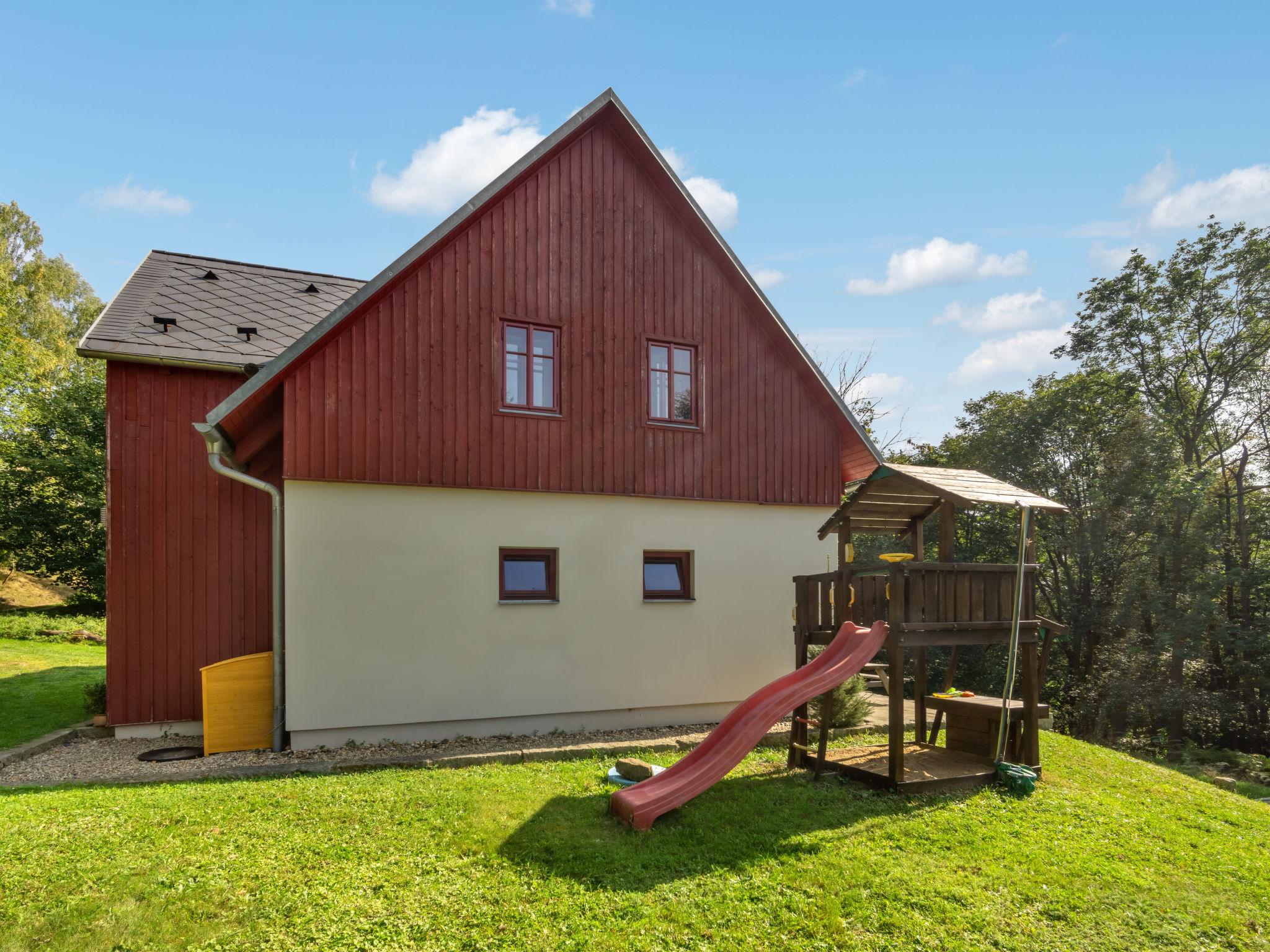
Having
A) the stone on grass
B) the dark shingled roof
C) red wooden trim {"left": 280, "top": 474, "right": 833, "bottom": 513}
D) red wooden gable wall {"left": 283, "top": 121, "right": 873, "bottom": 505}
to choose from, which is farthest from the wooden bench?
the dark shingled roof

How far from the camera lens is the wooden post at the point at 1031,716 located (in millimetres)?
7727

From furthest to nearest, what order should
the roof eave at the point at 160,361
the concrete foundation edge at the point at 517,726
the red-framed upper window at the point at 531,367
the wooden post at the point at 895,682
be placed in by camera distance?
the red-framed upper window at the point at 531,367 → the roof eave at the point at 160,361 → the concrete foundation edge at the point at 517,726 → the wooden post at the point at 895,682

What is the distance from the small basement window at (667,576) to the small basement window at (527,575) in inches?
52.2

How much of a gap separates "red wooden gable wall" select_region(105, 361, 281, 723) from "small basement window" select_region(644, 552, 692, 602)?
16.1 ft

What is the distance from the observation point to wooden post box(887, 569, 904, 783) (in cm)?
714

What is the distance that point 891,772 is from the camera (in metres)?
7.11

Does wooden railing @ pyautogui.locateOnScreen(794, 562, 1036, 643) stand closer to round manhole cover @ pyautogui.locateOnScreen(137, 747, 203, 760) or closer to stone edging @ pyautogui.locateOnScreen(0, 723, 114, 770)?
round manhole cover @ pyautogui.locateOnScreen(137, 747, 203, 760)

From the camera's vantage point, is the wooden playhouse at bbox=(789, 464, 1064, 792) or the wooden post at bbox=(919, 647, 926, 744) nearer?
the wooden playhouse at bbox=(789, 464, 1064, 792)

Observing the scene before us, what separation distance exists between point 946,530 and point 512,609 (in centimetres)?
505

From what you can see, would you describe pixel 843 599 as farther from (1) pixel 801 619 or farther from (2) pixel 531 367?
(2) pixel 531 367

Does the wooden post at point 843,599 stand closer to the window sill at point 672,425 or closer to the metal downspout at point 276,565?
the window sill at point 672,425

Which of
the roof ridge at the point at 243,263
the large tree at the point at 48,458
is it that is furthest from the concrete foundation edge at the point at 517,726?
the large tree at the point at 48,458

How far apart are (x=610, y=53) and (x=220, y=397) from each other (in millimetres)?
6508

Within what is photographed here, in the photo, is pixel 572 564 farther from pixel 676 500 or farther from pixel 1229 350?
pixel 1229 350
